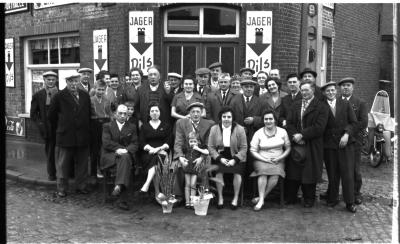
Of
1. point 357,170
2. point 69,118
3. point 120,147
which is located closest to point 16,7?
point 69,118

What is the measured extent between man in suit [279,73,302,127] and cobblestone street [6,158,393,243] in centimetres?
136

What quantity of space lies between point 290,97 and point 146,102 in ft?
7.54

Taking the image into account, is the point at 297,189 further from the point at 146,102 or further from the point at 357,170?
the point at 146,102

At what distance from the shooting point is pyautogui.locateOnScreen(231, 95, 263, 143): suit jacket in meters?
6.64

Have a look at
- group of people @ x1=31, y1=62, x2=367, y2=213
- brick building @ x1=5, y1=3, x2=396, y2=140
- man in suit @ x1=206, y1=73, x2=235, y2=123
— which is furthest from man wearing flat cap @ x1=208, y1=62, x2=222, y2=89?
brick building @ x1=5, y1=3, x2=396, y2=140

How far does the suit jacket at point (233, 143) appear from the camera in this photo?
634cm

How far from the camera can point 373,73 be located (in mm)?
14531

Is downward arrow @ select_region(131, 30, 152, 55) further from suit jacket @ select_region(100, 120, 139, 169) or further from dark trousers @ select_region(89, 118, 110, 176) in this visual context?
suit jacket @ select_region(100, 120, 139, 169)

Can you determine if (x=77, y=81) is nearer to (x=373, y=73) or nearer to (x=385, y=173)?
(x=385, y=173)

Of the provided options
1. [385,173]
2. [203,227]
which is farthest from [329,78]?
[203,227]

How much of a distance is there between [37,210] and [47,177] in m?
1.89

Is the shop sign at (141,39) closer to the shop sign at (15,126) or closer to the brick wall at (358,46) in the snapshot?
the shop sign at (15,126)

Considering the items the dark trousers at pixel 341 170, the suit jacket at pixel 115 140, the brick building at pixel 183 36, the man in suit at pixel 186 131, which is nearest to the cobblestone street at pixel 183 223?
the dark trousers at pixel 341 170

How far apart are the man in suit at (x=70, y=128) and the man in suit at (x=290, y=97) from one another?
3.19 meters
